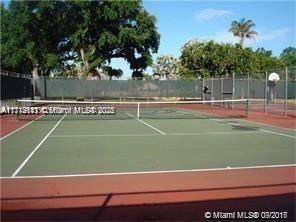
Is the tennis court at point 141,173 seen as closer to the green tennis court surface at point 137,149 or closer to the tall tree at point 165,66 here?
the green tennis court surface at point 137,149

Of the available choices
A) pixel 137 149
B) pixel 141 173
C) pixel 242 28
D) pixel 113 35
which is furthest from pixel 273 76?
pixel 242 28

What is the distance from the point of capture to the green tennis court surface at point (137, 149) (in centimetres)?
1138

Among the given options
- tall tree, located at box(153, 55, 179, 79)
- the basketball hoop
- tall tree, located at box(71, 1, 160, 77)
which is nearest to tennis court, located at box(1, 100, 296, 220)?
the basketball hoop

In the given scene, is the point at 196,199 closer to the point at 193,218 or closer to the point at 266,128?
the point at 193,218

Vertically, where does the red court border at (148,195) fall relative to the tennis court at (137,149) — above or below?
below

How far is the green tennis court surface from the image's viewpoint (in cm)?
1138

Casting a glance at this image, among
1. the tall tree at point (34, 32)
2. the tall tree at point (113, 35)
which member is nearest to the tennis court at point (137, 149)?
the tall tree at point (34, 32)

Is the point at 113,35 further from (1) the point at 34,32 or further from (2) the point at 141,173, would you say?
(2) the point at 141,173

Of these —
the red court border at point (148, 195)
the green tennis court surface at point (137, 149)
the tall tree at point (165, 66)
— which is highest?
the tall tree at point (165, 66)

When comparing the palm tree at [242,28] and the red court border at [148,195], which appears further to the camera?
the palm tree at [242,28]

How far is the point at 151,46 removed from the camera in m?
56.7

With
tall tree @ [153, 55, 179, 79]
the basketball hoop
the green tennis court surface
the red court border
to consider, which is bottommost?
the red court border

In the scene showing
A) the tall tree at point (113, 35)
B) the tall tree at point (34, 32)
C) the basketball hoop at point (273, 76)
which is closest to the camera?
the basketball hoop at point (273, 76)

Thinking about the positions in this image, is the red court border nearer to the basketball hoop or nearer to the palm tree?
the basketball hoop
